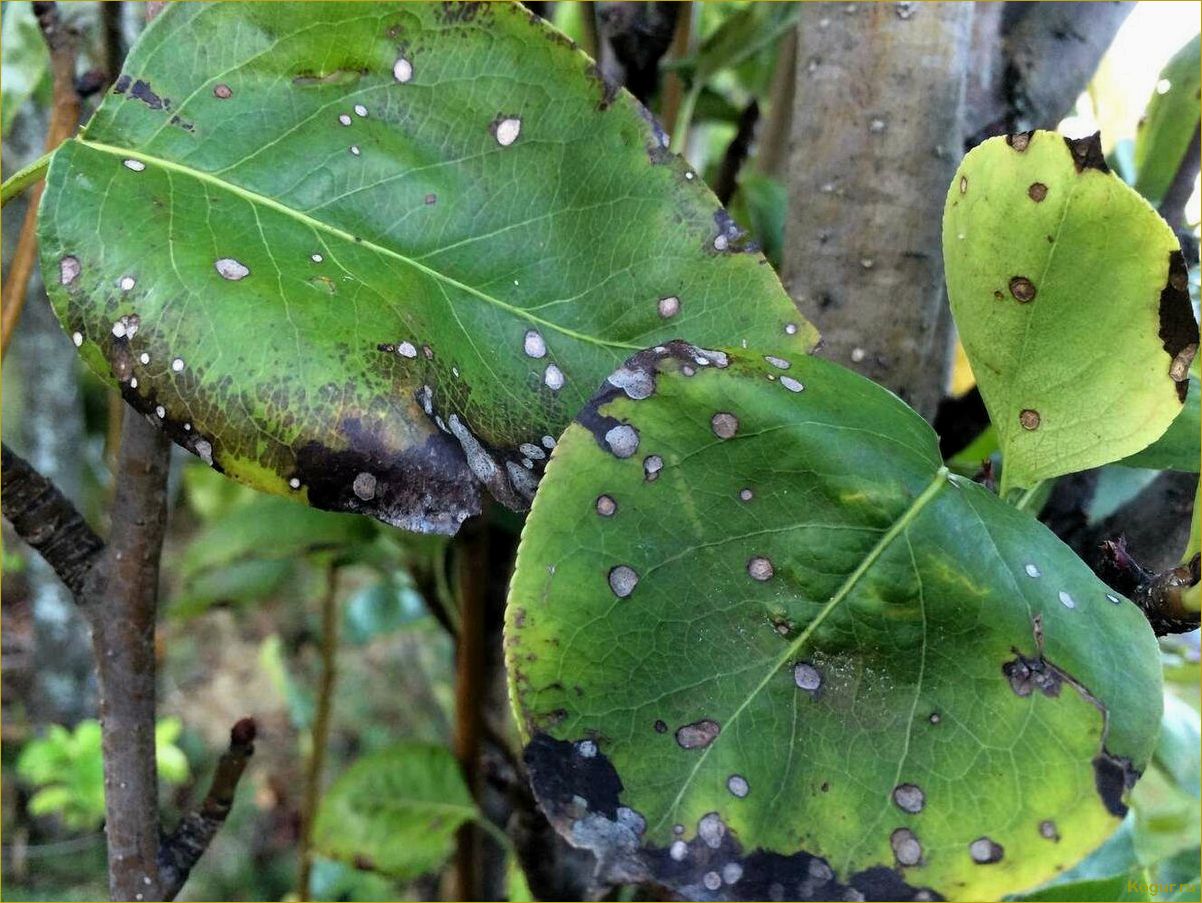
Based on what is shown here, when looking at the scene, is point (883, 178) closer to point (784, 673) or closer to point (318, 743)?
point (784, 673)

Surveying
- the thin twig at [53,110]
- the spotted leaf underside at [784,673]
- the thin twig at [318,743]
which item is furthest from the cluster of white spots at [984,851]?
the thin twig at [318,743]

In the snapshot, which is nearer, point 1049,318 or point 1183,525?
point 1049,318

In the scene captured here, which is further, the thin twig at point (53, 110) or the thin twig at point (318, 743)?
the thin twig at point (318, 743)

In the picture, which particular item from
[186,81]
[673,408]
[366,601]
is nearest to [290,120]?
[186,81]

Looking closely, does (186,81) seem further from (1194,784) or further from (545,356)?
(1194,784)

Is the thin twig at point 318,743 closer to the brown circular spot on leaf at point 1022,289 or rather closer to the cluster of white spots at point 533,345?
the cluster of white spots at point 533,345

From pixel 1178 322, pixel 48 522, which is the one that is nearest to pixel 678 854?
pixel 1178 322

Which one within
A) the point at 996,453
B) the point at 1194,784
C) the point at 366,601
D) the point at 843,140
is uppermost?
the point at 843,140
